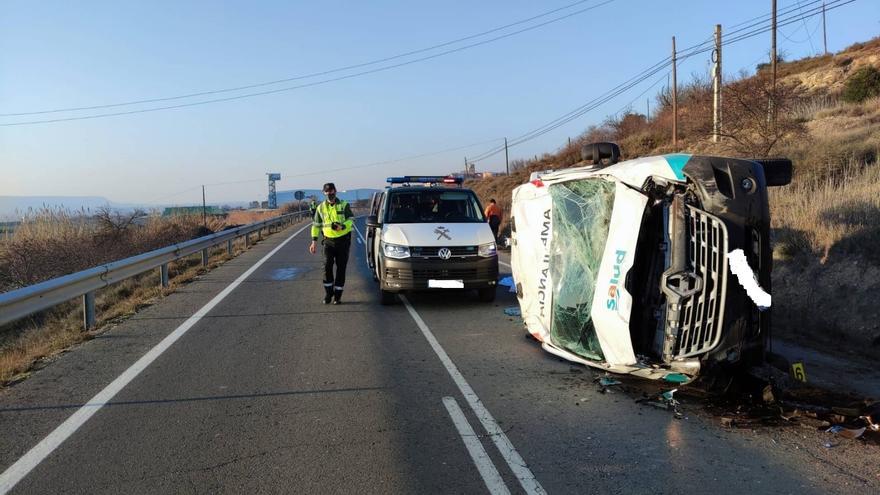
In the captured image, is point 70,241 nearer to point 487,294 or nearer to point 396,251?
point 396,251

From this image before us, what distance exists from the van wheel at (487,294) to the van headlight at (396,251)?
1.40 metres

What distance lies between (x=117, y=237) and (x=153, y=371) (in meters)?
14.2

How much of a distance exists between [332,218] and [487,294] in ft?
8.87

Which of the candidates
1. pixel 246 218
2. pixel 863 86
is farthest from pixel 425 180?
pixel 246 218

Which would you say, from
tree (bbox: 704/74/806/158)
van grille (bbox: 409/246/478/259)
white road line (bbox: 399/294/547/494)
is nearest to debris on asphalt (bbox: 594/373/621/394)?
white road line (bbox: 399/294/547/494)

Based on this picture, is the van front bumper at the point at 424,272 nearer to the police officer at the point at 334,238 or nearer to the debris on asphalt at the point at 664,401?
the police officer at the point at 334,238

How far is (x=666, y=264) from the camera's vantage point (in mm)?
4953

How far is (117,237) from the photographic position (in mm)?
18406

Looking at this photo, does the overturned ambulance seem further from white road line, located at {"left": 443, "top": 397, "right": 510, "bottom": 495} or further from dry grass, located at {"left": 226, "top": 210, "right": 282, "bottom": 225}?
dry grass, located at {"left": 226, "top": 210, "right": 282, "bottom": 225}

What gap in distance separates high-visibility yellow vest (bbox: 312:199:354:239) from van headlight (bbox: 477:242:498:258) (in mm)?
2177

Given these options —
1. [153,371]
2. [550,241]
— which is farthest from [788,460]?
[153,371]

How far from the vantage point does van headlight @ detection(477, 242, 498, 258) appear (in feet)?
30.2

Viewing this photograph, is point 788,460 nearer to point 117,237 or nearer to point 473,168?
point 117,237

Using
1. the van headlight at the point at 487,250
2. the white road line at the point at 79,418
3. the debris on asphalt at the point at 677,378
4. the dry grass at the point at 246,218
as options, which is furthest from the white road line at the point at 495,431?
the dry grass at the point at 246,218
